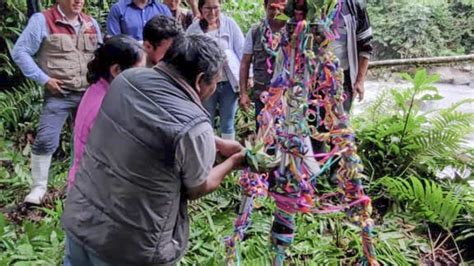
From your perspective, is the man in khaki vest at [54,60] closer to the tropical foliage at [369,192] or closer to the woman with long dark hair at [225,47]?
the tropical foliage at [369,192]

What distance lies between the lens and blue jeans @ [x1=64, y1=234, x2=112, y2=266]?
4.53 feet

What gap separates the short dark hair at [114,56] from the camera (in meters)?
1.79

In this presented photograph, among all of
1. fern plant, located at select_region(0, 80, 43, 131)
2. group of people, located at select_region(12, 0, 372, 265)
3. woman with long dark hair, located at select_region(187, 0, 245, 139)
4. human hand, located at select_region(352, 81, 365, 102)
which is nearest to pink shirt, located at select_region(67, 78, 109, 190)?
group of people, located at select_region(12, 0, 372, 265)

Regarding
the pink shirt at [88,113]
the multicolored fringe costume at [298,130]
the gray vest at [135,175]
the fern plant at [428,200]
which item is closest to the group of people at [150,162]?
the gray vest at [135,175]

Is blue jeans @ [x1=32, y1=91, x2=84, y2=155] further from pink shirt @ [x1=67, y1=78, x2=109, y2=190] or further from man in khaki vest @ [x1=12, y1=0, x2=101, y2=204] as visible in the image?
pink shirt @ [x1=67, y1=78, x2=109, y2=190]

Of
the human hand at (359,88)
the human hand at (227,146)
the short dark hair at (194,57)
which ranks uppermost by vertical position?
the short dark hair at (194,57)

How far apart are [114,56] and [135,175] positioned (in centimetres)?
68

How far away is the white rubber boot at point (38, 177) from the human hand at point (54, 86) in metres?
0.40

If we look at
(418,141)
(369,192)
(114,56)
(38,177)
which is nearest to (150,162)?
(114,56)

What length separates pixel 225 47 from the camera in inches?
114

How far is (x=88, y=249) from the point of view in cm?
136

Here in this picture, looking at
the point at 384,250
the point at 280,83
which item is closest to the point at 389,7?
the point at 384,250

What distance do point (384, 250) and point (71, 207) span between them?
5.73ft

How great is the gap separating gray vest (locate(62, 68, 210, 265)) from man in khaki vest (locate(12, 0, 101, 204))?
149 centimetres
